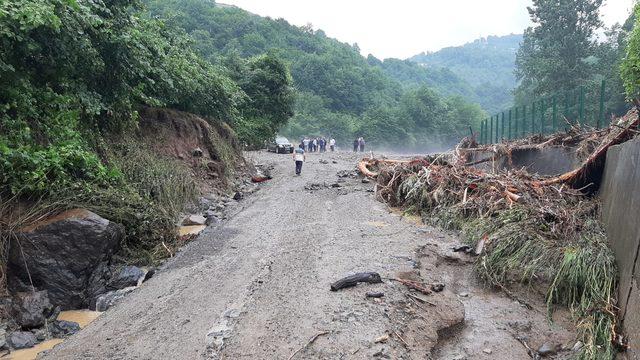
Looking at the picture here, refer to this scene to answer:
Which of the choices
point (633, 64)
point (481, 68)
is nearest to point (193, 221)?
point (633, 64)

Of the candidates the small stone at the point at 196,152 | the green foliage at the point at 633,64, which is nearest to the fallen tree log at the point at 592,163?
the small stone at the point at 196,152

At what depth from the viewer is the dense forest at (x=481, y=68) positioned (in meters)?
110

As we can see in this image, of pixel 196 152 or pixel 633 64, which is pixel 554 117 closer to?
pixel 633 64

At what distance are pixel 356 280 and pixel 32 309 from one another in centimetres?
418

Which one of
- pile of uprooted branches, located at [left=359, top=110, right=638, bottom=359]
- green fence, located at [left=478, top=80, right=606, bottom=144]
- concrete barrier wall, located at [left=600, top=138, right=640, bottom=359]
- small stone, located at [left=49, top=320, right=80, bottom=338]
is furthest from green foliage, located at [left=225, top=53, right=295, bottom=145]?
concrete barrier wall, located at [left=600, top=138, right=640, bottom=359]

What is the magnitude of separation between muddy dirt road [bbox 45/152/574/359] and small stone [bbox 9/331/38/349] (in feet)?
2.36

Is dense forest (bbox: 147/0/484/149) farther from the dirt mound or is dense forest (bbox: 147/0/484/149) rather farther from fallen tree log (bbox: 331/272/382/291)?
fallen tree log (bbox: 331/272/382/291)

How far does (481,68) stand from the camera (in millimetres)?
152375

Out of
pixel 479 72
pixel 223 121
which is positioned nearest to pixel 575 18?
pixel 223 121

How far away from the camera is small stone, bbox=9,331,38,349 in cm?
535

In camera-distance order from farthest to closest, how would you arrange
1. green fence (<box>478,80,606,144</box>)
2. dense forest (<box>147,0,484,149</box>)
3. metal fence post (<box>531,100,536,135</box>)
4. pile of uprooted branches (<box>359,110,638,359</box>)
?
1. dense forest (<box>147,0,484,149</box>)
2. metal fence post (<box>531,100,536,135</box>)
3. green fence (<box>478,80,606,144</box>)
4. pile of uprooted branches (<box>359,110,638,359</box>)

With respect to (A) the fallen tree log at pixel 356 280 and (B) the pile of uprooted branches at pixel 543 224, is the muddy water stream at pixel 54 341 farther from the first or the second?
(B) the pile of uprooted branches at pixel 543 224

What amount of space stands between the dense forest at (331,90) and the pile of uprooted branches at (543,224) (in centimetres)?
4744

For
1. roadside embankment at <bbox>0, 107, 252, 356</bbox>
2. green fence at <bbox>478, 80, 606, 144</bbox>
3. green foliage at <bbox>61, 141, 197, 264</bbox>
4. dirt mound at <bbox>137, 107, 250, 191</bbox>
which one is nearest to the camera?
roadside embankment at <bbox>0, 107, 252, 356</bbox>
